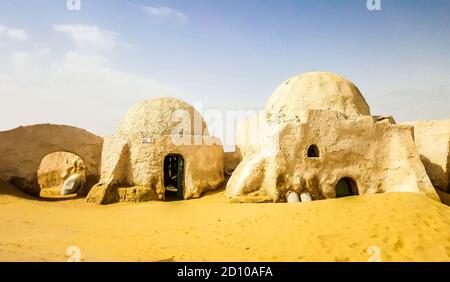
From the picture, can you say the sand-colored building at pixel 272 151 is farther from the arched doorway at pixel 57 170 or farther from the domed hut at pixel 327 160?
the arched doorway at pixel 57 170

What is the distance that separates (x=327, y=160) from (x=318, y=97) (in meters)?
3.29

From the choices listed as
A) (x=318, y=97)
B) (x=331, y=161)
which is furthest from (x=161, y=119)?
(x=331, y=161)

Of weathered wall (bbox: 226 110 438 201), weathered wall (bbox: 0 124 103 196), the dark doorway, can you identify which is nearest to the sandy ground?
weathered wall (bbox: 226 110 438 201)

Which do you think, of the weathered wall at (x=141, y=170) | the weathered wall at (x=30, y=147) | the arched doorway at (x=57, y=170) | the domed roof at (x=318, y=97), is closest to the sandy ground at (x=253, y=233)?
the weathered wall at (x=141, y=170)

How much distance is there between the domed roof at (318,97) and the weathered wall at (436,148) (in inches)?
183

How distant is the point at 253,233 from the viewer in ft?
21.4

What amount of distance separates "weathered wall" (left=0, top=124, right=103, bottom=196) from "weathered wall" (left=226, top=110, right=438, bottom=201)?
9.05 meters

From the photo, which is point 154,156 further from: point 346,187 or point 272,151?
point 346,187

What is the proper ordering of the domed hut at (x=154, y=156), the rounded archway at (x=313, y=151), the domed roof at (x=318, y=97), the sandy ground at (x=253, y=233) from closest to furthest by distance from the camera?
the sandy ground at (x=253, y=233) → the rounded archway at (x=313, y=151) → the domed hut at (x=154, y=156) → the domed roof at (x=318, y=97)

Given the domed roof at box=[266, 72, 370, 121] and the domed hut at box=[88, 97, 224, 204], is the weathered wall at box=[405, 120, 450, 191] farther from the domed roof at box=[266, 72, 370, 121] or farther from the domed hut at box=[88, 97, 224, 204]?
the domed hut at box=[88, 97, 224, 204]

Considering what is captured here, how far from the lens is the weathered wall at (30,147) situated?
46.0 ft

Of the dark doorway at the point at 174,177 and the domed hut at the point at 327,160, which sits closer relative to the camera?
the domed hut at the point at 327,160
